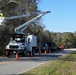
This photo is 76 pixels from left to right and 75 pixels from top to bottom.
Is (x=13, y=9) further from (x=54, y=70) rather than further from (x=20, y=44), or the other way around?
(x=54, y=70)

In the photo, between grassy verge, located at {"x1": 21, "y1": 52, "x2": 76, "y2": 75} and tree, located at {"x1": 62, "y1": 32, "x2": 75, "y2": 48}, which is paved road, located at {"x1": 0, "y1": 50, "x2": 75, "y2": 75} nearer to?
grassy verge, located at {"x1": 21, "y1": 52, "x2": 76, "y2": 75}

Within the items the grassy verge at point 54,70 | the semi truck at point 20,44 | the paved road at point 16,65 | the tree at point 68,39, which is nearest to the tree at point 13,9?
the semi truck at point 20,44

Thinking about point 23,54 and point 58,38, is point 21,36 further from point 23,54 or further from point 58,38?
point 58,38

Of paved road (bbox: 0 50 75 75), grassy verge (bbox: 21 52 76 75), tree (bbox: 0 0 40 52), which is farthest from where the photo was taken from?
tree (bbox: 0 0 40 52)

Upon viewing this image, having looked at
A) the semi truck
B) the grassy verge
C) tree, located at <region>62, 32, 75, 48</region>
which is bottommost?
the grassy verge

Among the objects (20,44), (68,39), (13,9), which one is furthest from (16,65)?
(68,39)

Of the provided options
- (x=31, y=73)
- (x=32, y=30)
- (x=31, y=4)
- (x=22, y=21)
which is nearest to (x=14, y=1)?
(x=31, y=4)

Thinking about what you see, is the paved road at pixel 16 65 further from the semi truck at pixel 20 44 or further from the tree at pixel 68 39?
the tree at pixel 68 39

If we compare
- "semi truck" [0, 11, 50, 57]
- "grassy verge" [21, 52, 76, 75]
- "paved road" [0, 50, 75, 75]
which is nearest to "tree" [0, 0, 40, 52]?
"semi truck" [0, 11, 50, 57]

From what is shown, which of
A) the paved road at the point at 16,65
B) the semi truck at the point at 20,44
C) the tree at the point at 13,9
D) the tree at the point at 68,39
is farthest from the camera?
the tree at the point at 68,39

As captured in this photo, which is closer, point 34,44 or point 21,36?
point 21,36

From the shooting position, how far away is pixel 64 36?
118 meters

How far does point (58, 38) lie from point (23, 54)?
77.5 meters

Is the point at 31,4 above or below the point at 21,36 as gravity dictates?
above
